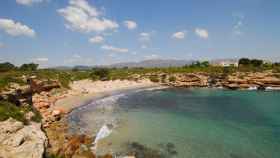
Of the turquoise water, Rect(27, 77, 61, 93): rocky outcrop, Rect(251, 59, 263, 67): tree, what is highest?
Rect(251, 59, 263, 67): tree

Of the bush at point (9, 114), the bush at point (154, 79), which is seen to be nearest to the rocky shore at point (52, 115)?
the bush at point (9, 114)

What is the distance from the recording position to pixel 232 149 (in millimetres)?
17281

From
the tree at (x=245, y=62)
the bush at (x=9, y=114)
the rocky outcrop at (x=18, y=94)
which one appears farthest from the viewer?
the tree at (x=245, y=62)

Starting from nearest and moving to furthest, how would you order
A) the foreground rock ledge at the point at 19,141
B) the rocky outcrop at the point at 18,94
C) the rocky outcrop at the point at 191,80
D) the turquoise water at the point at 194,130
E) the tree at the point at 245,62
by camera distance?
the foreground rock ledge at the point at 19,141 → the turquoise water at the point at 194,130 → the rocky outcrop at the point at 18,94 → the rocky outcrop at the point at 191,80 → the tree at the point at 245,62

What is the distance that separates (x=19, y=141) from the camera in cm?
1209

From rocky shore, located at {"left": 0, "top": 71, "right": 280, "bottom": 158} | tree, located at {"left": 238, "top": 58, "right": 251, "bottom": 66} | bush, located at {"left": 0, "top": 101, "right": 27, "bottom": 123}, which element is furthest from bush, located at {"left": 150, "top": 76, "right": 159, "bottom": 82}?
bush, located at {"left": 0, "top": 101, "right": 27, "bottom": 123}

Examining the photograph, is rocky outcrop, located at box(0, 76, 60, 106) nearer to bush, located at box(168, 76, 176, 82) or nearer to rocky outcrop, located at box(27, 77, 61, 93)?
rocky outcrop, located at box(27, 77, 61, 93)

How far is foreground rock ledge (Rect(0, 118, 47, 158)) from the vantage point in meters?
11.3

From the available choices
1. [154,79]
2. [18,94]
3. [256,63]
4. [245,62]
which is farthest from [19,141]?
[245,62]

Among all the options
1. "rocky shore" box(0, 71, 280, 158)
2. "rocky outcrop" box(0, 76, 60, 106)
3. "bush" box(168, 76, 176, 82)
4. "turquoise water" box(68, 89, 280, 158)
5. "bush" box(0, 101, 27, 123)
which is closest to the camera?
"rocky shore" box(0, 71, 280, 158)

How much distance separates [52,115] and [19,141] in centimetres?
1669

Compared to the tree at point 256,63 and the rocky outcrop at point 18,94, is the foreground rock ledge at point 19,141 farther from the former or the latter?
the tree at point 256,63

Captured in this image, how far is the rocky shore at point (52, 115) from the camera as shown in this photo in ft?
39.9

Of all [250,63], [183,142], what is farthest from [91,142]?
[250,63]
